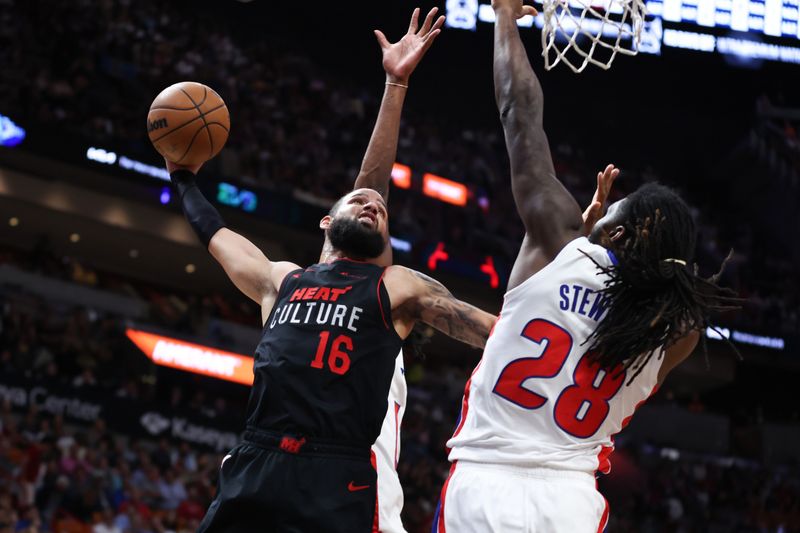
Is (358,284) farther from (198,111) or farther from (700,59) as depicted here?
(700,59)

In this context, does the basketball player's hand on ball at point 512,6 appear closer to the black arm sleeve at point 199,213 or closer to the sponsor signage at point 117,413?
the black arm sleeve at point 199,213

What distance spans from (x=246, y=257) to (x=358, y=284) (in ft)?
1.59

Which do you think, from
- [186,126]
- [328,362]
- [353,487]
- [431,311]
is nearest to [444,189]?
[186,126]

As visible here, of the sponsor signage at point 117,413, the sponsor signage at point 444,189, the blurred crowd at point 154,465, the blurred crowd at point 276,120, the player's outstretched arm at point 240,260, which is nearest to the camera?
the player's outstretched arm at point 240,260

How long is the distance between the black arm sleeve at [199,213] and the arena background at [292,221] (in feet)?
22.8

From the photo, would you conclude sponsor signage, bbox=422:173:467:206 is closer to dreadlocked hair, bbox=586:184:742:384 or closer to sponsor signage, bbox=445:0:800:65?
sponsor signage, bbox=445:0:800:65

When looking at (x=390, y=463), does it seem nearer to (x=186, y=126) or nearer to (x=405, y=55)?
(x=186, y=126)

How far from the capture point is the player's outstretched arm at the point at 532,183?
9.47 ft

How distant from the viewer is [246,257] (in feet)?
11.4

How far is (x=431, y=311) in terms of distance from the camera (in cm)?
329

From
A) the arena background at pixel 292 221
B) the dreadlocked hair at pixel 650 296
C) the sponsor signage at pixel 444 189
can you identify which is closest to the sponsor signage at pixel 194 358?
the arena background at pixel 292 221

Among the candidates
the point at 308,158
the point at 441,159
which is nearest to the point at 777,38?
the point at 441,159

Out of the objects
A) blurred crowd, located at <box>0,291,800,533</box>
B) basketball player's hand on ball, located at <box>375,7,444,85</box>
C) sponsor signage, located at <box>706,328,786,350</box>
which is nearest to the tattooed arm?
basketball player's hand on ball, located at <box>375,7,444,85</box>

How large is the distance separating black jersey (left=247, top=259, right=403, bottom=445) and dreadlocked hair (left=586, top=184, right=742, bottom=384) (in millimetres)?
689
